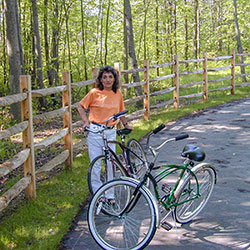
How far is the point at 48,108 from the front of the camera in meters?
12.7

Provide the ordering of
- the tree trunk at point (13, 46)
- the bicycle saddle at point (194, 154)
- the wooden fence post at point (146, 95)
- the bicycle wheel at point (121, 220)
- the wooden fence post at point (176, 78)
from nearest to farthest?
the bicycle wheel at point (121, 220) < the bicycle saddle at point (194, 154) < the tree trunk at point (13, 46) < the wooden fence post at point (146, 95) < the wooden fence post at point (176, 78)

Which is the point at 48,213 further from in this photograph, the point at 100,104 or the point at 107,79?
the point at 107,79

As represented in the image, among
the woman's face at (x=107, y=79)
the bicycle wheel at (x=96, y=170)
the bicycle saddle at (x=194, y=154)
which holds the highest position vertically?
the woman's face at (x=107, y=79)

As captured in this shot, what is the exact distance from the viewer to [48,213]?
4.62 meters

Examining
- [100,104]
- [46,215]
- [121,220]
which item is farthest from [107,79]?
[46,215]

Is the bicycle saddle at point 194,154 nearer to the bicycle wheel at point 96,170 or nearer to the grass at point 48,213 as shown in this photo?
the bicycle wheel at point 96,170

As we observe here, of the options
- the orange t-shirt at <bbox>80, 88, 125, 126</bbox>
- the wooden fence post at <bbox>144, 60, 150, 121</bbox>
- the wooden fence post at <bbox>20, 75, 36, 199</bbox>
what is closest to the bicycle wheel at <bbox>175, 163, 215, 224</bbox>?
the orange t-shirt at <bbox>80, 88, 125, 126</bbox>

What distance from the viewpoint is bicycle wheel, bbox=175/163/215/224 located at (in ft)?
13.4

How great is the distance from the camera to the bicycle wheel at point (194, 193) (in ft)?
13.4

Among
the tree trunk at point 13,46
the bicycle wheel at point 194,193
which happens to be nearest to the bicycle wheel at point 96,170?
the bicycle wheel at point 194,193

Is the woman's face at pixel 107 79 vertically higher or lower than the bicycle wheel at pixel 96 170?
higher

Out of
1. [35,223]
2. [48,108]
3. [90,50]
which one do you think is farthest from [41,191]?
[90,50]

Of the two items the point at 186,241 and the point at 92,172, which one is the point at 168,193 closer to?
the point at 186,241

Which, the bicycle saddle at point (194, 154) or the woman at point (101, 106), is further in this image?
the woman at point (101, 106)
